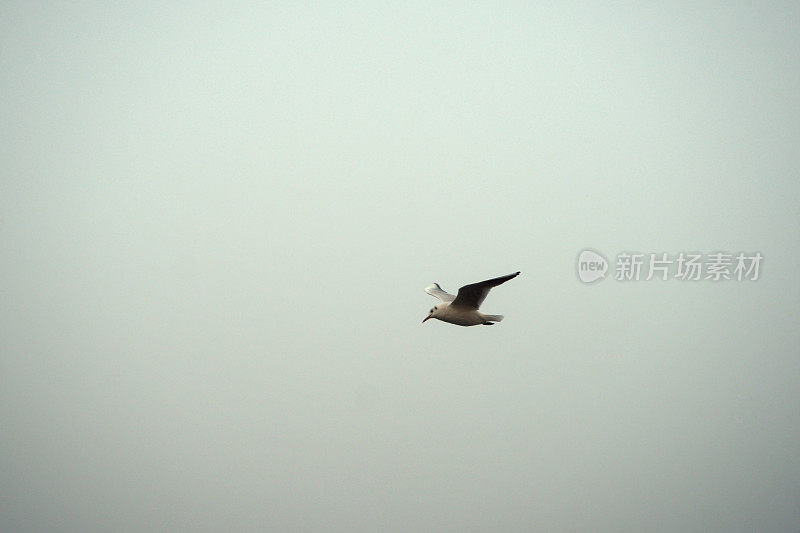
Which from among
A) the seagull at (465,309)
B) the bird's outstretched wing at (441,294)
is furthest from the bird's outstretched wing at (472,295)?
the bird's outstretched wing at (441,294)

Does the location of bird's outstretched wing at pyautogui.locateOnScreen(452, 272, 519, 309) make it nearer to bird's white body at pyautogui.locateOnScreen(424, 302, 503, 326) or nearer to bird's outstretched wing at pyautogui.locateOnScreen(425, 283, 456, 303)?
bird's white body at pyautogui.locateOnScreen(424, 302, 503, 326)

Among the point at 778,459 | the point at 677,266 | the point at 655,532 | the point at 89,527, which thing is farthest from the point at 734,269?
the point at 89,527

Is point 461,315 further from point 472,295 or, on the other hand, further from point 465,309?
point 472,295

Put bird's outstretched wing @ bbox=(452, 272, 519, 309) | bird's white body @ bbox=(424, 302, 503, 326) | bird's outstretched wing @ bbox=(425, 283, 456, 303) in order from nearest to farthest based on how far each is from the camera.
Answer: bird's outstretched wing @ bbox=(452, 272, 519, 309) < bird's white body @ bbox=(424, 302, 503, 326) < bird's outstretched wing @ bbox=(425, 283, 456, 303)

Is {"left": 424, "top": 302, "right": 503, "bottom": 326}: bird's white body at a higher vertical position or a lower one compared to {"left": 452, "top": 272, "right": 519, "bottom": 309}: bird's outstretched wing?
lower

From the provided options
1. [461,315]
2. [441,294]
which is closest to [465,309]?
[461,315]

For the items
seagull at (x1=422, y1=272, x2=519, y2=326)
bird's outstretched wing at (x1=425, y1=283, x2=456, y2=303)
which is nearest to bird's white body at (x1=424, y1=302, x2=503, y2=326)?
seagull at (x1=422, y1=272, x2=519, y2=326)

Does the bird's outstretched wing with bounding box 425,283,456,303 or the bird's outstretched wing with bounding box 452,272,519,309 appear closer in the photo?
the bird's outstretched wing with bounding box 452,272,519,309

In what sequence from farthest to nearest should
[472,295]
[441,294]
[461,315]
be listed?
[441,294] → [461,315] → [472,295]

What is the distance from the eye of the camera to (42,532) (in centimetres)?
484

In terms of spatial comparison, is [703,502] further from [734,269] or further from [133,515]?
[133,515]

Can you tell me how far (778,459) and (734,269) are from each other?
1707mm

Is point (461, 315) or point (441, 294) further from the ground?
point (441, 294)

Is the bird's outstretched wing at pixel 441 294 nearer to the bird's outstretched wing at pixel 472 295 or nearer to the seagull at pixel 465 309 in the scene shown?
the seagull at pixel 465 309
